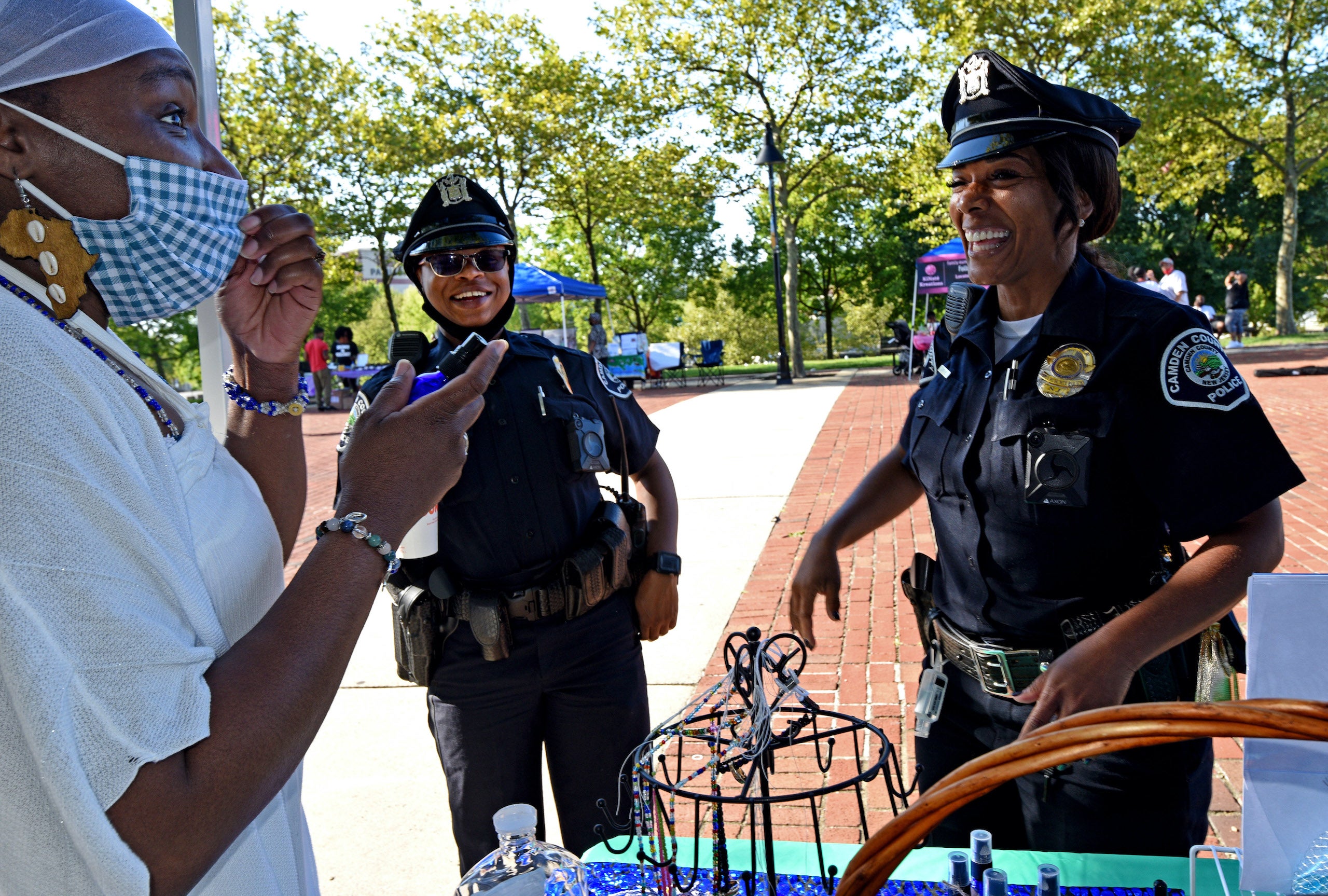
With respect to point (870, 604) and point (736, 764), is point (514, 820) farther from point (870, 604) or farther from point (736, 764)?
point (870, 604)

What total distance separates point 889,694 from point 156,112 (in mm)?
3675

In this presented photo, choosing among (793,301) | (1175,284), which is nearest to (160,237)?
(1175,284)

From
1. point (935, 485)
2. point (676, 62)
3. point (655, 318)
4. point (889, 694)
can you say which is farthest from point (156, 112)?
point (655, 318)

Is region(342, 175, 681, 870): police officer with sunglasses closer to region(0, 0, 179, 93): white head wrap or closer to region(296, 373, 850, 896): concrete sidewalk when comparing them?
region(296, 373, 850, 896): concrete sidewalk

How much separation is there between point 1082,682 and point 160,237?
166cm

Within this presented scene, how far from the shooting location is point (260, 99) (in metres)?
26.1

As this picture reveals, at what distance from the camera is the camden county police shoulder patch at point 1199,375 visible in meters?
1.74

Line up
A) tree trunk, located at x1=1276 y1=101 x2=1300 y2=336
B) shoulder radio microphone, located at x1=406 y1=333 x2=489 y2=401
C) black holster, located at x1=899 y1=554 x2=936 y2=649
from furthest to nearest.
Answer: tree trunk, located at x1=1276 y1=101 x2=1300 y2=336 < shoulder radio microphone, located at x1=406 y1=333 x2=489 y2=401 < black holster, located at x1=899 y1=554 x2=936 y2=649

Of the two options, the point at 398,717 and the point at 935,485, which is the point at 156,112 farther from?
the point at 398,717

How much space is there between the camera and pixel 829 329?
40156 mm

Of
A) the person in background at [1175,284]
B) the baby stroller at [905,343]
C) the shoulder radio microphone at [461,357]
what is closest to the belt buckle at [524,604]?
the shoulder radio microphone at [461,357]

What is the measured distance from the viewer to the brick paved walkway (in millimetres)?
3312

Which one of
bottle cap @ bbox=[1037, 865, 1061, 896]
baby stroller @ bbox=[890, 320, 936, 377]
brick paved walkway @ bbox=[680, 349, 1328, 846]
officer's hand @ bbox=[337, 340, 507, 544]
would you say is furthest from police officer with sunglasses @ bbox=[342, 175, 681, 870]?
baby stroller @ bbox=[890, 320, 936, 377]

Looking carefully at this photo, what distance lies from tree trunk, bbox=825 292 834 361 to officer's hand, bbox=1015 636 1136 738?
37131mm
